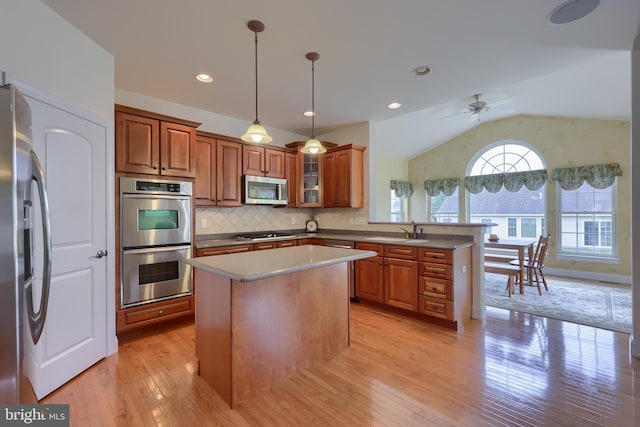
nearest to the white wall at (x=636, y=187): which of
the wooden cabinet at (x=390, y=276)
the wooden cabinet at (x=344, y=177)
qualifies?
the wooden cabinet at (x=390, y=276)

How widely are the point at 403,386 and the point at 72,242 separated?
270 centimetres

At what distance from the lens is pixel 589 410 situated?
1782 mm

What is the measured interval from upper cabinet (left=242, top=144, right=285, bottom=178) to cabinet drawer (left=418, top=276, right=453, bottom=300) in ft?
8.51

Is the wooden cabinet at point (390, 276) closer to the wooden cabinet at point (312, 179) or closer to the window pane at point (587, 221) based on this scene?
the wooden cabinet at point (312, 179)

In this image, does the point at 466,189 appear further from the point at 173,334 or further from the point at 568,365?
the point at 173,334

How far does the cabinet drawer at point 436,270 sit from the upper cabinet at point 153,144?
2.88 meters

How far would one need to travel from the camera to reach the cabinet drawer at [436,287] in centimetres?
307

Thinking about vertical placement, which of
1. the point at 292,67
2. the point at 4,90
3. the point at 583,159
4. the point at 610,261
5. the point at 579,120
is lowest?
the point at 610,261

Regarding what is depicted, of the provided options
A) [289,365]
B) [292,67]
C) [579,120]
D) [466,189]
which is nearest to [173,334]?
[289,365]

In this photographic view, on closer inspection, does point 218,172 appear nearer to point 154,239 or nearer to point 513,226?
point 154,239

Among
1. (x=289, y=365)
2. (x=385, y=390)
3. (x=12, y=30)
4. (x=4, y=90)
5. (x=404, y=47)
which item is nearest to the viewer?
(x=4, y=90)

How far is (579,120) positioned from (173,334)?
7.65 m

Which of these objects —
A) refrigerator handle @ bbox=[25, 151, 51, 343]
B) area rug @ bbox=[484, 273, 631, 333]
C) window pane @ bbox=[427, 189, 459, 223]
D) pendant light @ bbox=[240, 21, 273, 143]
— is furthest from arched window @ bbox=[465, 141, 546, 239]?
refrigerator handle @ bbox=[25, 151, 51, 343]

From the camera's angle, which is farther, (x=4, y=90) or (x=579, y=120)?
(x=579, y=120)
